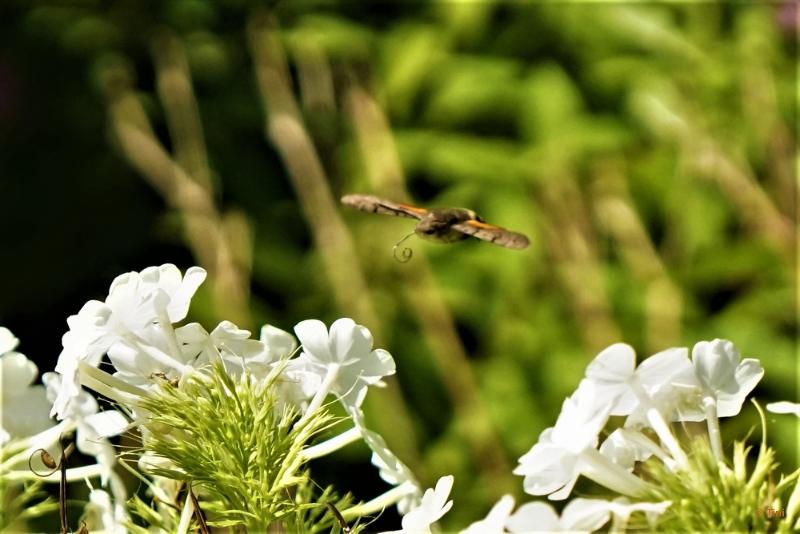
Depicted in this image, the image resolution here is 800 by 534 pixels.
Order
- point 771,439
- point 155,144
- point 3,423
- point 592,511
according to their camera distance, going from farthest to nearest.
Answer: point 155,144, point 771,439, point 3,423, point 592,511

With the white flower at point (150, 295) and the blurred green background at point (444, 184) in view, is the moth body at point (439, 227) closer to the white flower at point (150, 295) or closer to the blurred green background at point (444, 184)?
the white flower at point (150, 295)

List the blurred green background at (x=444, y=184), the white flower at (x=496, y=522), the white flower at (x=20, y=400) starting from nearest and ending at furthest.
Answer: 1. the white flower at (x=496, y=522)
2. the white flower at (x=20, y=400)
3. the blurred green background at (x=444, y=184)

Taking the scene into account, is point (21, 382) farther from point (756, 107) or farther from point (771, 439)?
point (756, 107)

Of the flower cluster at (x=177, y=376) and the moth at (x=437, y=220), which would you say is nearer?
the flower cluster at (x=177, y=376)

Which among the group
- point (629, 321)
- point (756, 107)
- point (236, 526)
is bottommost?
point (629, 321)

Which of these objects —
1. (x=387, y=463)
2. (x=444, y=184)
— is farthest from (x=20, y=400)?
(x=444, y=184)

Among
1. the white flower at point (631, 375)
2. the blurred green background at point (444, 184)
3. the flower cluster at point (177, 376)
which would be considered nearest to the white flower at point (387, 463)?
the flower cluster at point (177, 376)

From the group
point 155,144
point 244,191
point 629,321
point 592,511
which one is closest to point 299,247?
point 244,191
